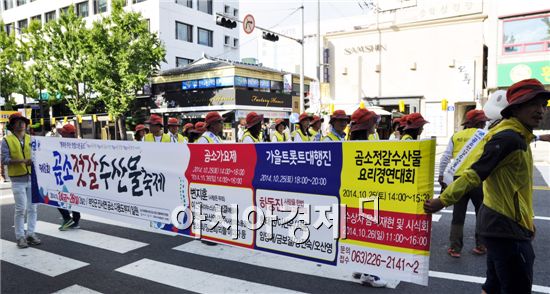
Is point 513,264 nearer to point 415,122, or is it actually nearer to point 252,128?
point 415,122

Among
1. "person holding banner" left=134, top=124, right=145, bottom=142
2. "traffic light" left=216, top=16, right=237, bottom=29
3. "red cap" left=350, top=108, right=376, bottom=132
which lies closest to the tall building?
"traffic light" left=216, top=16, right=237, bottom=29

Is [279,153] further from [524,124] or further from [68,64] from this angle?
[68,64]

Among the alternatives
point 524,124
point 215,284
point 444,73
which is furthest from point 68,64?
point 524,124

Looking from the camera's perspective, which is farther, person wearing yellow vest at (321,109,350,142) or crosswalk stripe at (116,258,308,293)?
person wearing yellow vest at (321,109,350,142)

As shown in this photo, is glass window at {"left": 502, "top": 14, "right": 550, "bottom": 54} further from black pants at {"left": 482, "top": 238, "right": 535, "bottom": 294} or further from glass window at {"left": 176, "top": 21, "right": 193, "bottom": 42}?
glass window at {"left": 176, "top": 21, "right": 193, "bottom": 42}

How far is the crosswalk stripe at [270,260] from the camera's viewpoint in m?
4.41

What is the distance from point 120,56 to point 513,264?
27016mm

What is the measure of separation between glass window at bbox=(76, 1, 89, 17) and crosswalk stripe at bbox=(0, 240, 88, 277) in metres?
40.2

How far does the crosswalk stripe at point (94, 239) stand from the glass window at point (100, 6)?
37.1 metres

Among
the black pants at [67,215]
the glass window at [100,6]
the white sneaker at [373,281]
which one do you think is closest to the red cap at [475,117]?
the white sneaker at [373,281]

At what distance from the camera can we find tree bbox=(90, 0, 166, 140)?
25875 mm

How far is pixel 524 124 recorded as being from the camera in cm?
254

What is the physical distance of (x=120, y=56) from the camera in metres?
25.8

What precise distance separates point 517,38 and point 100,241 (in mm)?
24898
